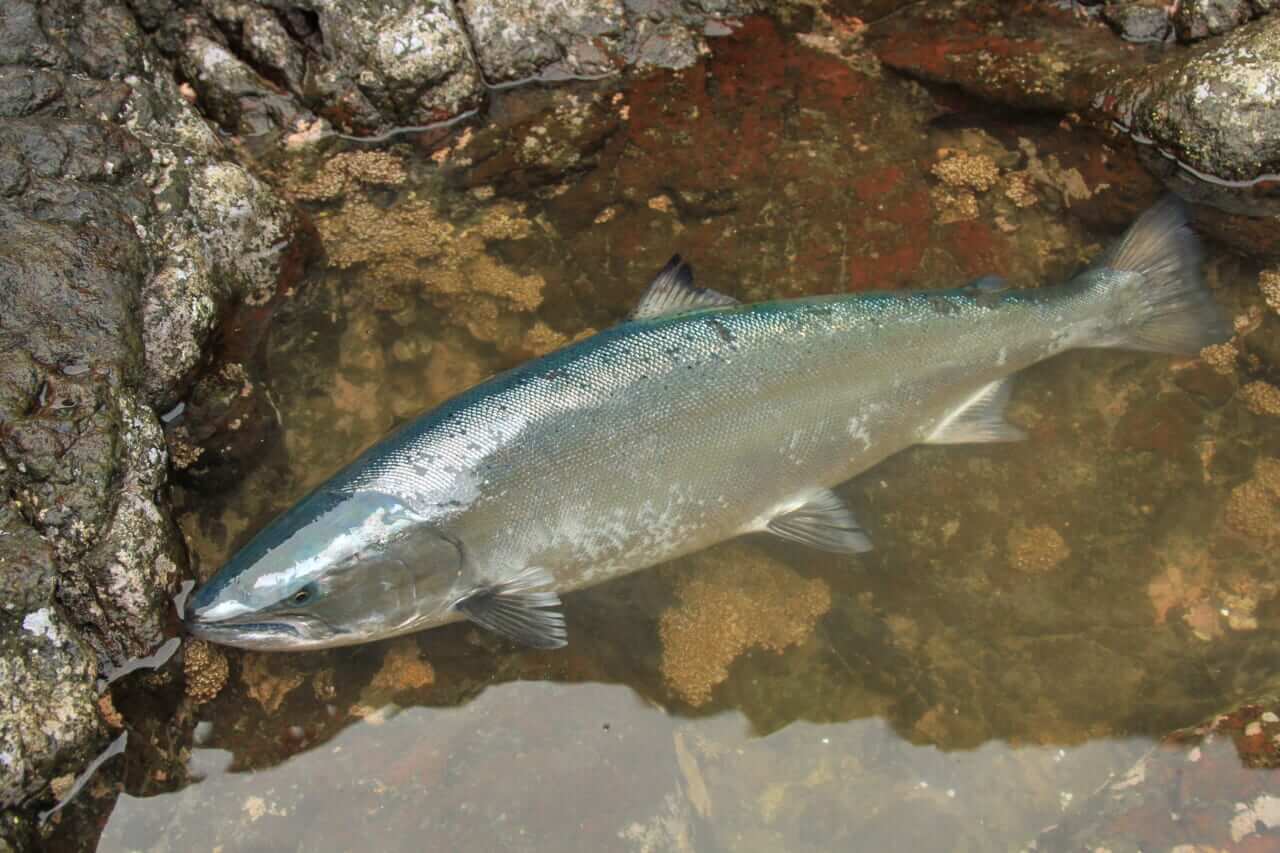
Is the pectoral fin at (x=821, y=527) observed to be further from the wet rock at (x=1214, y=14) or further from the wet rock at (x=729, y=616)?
the wet rock at (x=1214, y=14)

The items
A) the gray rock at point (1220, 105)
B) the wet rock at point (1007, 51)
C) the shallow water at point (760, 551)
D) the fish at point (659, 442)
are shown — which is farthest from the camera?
the wet rock at point (1007, 51)

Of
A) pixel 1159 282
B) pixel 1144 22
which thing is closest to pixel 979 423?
pixel 1159 282

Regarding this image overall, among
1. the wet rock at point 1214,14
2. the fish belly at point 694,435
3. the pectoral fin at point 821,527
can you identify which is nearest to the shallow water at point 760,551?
the pectoral fin at point 821,527

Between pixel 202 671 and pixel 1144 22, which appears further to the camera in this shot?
pixel 1144 22

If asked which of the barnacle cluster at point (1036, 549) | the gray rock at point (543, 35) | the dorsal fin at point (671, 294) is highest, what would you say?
the gray rock at point (543, 35)

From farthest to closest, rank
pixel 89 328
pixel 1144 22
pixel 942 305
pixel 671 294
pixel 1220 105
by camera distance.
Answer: pixel 1144 22
pixel 1220 105
pixel 942 305
pixel 671 294
pixel 89 328

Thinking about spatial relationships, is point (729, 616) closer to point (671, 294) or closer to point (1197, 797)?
point (671, 294)
